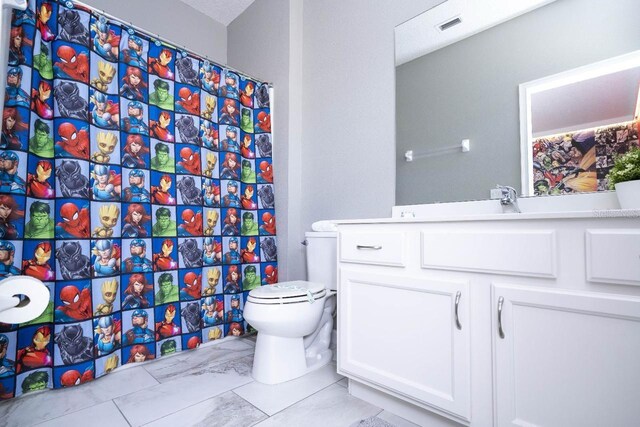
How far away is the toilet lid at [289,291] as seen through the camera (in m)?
1.45

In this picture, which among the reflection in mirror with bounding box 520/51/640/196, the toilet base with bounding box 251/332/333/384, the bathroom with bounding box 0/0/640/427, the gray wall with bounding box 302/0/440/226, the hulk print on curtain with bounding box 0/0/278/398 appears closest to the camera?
the bathroom with bounding box 0/0/640/427

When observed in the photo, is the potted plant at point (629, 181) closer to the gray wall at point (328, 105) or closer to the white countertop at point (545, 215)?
the white countertop at point (545, 215)

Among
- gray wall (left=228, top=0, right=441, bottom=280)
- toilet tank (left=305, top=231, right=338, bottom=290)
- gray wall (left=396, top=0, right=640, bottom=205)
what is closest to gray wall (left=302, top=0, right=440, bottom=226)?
gray wall (left=228, top=0, right=441, bottom=280)

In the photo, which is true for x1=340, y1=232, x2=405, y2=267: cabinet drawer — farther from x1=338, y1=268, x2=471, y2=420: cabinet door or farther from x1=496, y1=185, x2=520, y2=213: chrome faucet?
x1=496, y1=185, x2=520, y2=213: chrome faucet

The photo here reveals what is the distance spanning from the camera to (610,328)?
2.60 feet

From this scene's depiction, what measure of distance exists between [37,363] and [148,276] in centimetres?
54

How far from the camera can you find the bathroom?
0.88 meters

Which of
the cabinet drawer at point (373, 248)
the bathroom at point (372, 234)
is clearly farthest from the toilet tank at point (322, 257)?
the cabinet drawer at point (373, 248)

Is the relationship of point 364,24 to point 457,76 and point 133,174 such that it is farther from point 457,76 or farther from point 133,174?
point 133,174

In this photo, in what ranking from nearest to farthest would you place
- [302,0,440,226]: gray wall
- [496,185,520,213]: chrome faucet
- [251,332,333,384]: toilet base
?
[496,185,520,213]: chrome faucet, [251,332,333,384]: toilet base, [302,0,440,226]: gray wall

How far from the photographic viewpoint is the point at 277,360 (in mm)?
1499

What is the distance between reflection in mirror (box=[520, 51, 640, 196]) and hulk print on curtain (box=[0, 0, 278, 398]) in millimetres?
1507

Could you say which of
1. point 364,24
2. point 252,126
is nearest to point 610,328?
point 364,24

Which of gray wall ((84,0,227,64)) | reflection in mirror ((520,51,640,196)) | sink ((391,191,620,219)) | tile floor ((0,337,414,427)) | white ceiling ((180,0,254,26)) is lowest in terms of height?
tile floor ((0,337,414,427))
